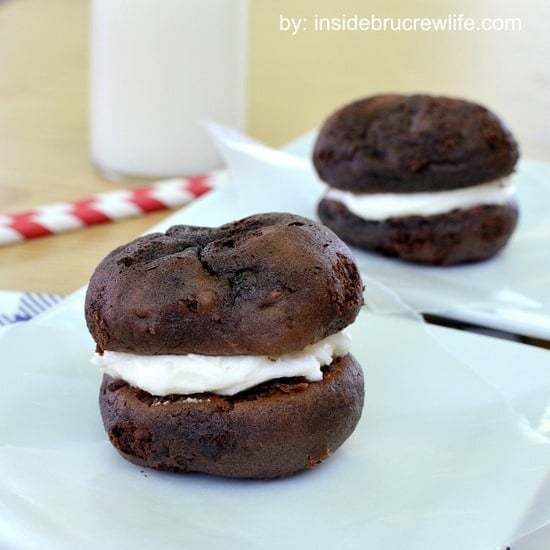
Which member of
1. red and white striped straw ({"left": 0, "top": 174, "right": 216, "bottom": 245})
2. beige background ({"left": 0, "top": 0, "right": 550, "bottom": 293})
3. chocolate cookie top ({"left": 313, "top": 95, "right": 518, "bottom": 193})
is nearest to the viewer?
chocolate cookie top ({"left": 313, "top": 95, "right": 518, "bottom": 193})

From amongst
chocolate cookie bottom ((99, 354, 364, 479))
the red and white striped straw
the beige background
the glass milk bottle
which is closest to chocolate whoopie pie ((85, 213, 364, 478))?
chocolate cookie bottom ((99, 354, 364, 479))

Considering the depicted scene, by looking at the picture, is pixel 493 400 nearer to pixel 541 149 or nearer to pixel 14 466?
pixel 14 466

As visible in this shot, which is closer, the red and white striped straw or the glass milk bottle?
the red and white striped straw

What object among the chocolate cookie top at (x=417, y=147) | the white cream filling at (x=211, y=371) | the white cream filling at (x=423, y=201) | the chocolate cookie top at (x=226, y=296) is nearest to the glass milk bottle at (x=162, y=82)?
the chocolate cookie top at (x=417, y=147)

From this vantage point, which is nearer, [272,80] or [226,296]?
[226,296]

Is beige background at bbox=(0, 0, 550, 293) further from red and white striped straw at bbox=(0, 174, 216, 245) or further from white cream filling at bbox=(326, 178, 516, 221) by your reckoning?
white cream filling at bbox=(326, 178, 516, 221)

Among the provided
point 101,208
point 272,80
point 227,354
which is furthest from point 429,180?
point 272,80

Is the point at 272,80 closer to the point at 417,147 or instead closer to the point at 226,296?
the point at 417,147
